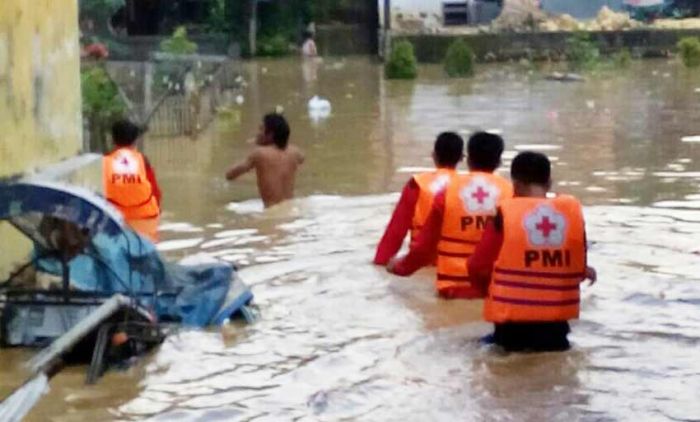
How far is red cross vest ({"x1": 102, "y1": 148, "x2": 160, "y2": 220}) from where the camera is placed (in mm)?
12859

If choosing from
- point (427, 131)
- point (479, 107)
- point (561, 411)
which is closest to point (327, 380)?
point (561, 411)

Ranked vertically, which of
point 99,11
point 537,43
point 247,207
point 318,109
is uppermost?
point 99,11

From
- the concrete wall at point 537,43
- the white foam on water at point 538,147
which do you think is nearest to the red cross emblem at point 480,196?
the white foam on water at point 538,147

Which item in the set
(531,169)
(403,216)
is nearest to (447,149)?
(403,216)

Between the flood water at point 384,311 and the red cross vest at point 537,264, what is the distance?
0.27 metres

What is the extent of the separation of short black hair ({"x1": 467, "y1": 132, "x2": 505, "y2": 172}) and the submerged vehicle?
5.59ft

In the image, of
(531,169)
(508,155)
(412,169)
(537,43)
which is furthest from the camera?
(537,43)

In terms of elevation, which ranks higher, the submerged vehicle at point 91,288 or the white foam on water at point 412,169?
the submerged vehicle at point 91,288

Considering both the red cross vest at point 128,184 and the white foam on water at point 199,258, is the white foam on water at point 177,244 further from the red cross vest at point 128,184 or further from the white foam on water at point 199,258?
the red cross vest at point 128,184

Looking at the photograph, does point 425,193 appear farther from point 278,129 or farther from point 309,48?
point 309,48

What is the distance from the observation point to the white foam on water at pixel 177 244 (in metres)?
12.1

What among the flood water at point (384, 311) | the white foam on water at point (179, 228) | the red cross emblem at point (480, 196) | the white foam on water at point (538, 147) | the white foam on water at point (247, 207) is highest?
the red cross emblem at point (480, 196)

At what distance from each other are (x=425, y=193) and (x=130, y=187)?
11.7ft

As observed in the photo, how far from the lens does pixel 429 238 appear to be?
31.8 ft
